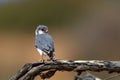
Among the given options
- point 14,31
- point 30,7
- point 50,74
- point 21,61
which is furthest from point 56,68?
point 30,7

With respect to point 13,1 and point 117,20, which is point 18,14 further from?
point 117,20

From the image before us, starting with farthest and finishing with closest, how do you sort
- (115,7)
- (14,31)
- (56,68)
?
(115,7) → (14,31) → (56,68)

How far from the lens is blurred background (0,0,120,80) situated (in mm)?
7641

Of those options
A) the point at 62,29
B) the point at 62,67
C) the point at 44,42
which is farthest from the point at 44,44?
the point at 62,29

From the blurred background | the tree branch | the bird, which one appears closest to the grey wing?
the bird

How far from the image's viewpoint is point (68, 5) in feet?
33.6

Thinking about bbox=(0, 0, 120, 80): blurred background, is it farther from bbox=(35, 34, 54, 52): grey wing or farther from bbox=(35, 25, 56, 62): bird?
bbox=(35, 34, 54, 52): grey wing

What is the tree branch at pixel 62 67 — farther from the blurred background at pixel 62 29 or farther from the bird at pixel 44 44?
the blurred background at pixel 62 29

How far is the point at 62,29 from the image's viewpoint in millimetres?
8938

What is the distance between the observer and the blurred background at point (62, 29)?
764cm

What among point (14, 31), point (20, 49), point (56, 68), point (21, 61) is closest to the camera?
point (56, 68)

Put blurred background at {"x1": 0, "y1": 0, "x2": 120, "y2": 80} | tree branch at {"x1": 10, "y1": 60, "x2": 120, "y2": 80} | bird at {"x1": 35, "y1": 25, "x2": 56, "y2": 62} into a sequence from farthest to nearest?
blurred background at {"x1": 0, "y1": 0, "x2": 120, "y2": 80} → bird at {"x1": 35, "y1": 25, "x2": 56, "y2": 62} → tree branch at {"x1": 10, "y1": 60, "x2": 120, "y2": 80}

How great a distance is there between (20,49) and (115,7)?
6.09 ft

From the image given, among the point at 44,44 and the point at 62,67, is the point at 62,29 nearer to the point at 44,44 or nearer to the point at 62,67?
the point at 44,44
